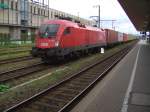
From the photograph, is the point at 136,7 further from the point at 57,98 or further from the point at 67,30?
the point at 57,98

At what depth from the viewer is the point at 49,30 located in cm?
1902

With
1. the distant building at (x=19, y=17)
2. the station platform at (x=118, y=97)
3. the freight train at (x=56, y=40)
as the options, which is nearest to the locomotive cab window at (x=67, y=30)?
the freight train at (x=56, y=40)

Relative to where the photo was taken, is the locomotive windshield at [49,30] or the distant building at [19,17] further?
the distant building at [19,17]

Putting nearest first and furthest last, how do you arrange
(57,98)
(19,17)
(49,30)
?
(57,98) < (49,30) < (19,17)

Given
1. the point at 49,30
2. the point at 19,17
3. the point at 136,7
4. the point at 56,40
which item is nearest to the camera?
the point at 56,40

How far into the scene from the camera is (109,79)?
46.4 ft

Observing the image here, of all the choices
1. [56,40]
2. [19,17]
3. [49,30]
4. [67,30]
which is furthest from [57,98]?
[19,17]

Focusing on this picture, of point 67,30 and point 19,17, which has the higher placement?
point 19,17

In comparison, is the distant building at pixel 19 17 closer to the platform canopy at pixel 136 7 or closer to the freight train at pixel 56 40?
the platform canopy at pixel 136 7

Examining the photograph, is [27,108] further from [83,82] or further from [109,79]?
[109,79]

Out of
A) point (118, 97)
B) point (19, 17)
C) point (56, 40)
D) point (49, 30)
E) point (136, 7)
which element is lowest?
point (118, 97)

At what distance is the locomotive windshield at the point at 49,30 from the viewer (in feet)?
61.3

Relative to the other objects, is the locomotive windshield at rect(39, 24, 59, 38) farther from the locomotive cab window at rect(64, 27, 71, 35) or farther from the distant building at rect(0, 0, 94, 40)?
the distant building at rect(0, 0, 94, 40)

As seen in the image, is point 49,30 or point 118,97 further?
point 49,30
